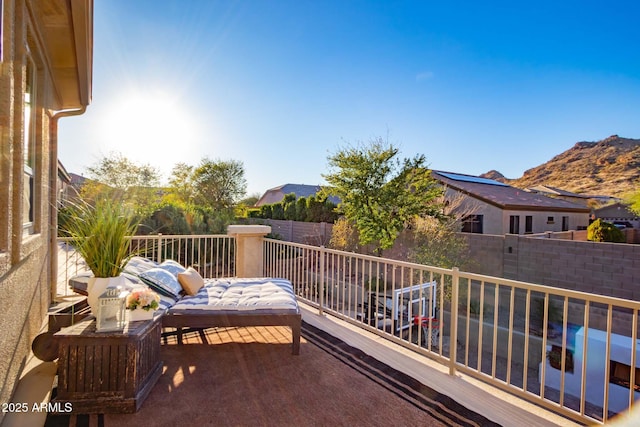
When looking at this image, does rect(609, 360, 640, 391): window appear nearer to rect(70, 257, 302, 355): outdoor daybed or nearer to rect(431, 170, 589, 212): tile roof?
rect(70, 257, 302, 355): outdoor daybed

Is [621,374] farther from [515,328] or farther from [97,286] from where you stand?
[97,286]

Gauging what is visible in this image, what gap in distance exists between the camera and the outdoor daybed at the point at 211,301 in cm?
285

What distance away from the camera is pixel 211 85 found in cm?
708

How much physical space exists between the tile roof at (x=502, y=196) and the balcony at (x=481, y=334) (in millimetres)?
6098

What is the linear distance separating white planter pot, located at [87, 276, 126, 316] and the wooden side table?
227 mm

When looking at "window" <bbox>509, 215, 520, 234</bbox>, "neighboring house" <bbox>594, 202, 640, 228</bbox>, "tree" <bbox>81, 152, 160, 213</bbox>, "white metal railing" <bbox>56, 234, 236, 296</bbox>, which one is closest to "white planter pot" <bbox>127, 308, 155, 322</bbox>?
"white metal railing" <bbox>56, 234, 236, 296</bbox>

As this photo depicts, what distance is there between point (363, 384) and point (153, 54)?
20.0 ft

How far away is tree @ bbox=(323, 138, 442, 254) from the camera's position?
1124 cm

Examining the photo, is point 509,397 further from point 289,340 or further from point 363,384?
point 289,340

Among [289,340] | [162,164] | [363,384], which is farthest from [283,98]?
[162,164]

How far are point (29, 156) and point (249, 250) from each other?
305 cm

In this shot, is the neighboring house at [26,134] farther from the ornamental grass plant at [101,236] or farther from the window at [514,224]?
the window at [514,224]

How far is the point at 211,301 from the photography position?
10.1 ft

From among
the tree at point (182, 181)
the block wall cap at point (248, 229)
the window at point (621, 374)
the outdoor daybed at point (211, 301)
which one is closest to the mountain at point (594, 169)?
the window at point (621, 374)
